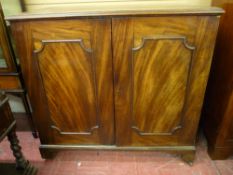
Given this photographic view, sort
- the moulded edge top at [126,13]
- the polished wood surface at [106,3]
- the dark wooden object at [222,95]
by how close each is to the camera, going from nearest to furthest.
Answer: the moulded edge top at [126,13]
the dark wooden object at [222,95]
the polished wood surface at [106,3]

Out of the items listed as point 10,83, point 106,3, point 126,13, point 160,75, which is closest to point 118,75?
point 160,75

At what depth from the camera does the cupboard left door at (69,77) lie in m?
1.05

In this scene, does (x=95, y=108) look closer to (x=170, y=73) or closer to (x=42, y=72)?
(x=42, y=72)

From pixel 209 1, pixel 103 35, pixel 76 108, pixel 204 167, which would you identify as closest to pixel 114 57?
pixel 103 35

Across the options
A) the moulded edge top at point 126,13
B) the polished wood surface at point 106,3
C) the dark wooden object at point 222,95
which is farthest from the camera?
the polished wood surface at point 106,3

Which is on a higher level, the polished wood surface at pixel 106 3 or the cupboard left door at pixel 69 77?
the polished wood surface at pixel 106 3

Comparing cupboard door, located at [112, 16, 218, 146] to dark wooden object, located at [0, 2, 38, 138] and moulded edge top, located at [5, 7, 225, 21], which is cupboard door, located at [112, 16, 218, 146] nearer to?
moulded edge top, located at [5, 7, 225, 21]

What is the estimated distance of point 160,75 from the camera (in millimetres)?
1145

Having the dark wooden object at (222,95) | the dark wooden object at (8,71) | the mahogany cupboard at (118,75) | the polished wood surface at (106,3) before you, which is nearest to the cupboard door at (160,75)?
the mahogany cupboard at (118,75)

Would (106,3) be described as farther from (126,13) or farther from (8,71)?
(8,71)

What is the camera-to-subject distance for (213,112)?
1512 mm

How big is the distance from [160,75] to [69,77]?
0.50m

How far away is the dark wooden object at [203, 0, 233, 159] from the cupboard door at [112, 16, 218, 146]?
0.67 feet

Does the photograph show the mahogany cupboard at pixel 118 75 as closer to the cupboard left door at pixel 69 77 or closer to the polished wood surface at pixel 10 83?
the cupboard left door at pixel 69 77
